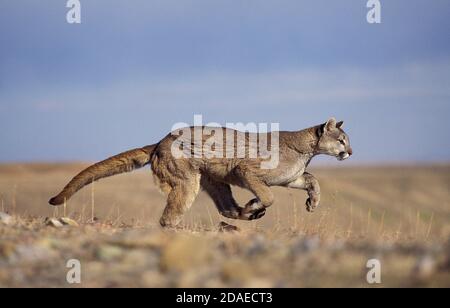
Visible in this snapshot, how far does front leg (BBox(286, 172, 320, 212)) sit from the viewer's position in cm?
1433

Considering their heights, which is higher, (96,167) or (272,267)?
(96,167)

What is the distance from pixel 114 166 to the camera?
13.7 metres

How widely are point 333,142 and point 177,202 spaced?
385cm

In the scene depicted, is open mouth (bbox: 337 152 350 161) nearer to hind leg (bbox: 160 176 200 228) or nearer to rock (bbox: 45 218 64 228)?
hind leg (bbox: 160 176 200 228)

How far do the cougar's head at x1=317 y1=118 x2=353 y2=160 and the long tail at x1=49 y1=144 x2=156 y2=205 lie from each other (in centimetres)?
375

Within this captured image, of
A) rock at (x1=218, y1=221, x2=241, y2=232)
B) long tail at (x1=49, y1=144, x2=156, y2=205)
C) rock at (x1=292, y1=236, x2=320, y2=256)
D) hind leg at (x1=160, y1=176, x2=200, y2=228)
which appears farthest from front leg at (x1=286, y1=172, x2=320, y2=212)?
rock at (x1=292, y1=236, x2=320, y2=256)

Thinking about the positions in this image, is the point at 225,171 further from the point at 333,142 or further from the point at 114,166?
the point at 333,142

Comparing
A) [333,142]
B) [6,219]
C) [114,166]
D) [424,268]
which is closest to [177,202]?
[114,166]

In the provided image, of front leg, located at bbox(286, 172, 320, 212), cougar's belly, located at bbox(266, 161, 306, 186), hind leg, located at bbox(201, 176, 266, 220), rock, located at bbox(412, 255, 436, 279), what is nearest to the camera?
rock, located at bbox(412, 255, 436, 279)

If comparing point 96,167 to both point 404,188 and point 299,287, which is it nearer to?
point 299,287

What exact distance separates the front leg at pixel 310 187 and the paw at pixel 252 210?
3.04 feet
